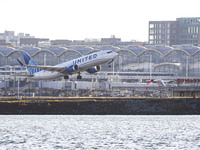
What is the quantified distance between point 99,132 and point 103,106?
34491 mm

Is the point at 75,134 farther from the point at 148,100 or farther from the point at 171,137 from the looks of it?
the point at 148,100

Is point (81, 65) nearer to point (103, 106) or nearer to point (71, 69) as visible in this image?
point (71, 69)

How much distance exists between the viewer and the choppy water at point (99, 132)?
287ft

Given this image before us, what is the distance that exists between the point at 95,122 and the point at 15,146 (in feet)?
141

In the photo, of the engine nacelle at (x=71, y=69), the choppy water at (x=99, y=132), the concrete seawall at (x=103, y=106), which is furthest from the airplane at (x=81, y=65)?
the choppy water at (x=99, y=132)

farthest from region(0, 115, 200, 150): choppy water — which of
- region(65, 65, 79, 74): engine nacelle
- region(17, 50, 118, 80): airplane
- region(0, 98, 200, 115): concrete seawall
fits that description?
region(17, 50, 118, 80): airplane

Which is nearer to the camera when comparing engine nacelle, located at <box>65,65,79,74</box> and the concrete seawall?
the concrete seawall

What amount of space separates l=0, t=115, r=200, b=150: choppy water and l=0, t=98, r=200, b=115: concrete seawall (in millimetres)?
1580

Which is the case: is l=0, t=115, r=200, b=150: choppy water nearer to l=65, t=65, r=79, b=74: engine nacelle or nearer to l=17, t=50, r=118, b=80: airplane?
l=65, t=65, r=79, b=74: engine nacelle

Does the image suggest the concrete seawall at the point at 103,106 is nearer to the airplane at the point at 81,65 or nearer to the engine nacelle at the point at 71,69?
the engine nacelle at the point at 71,69

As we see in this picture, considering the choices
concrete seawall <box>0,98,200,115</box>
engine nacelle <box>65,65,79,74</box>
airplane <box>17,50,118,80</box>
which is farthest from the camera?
engine nacelle <box>65,65,79,74</box>

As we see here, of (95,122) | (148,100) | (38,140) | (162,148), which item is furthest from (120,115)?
(162,148)

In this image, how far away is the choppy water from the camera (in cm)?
8762

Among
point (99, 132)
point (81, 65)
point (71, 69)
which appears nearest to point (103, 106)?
point (81, 65)
